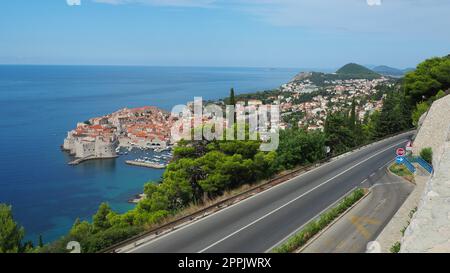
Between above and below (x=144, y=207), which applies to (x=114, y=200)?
below

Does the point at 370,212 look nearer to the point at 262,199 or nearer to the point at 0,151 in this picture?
the point at 262,199

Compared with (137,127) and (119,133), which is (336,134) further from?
(137,127)

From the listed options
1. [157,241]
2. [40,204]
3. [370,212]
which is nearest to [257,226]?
[157,241]

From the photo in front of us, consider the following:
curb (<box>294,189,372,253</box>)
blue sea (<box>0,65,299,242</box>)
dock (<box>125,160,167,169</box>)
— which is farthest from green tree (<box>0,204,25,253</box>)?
dock (<box>125,160,167,169</box>)

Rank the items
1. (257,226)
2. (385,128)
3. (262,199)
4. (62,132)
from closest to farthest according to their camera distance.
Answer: (257,226), (262,199), (385,128), (62,132)

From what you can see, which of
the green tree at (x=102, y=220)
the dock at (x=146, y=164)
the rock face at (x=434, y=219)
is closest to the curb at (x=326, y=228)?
the rock face at (x=434, y=219)
